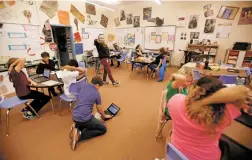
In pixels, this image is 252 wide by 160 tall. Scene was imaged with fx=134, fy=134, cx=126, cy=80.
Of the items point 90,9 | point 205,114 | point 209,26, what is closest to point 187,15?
point 209,26

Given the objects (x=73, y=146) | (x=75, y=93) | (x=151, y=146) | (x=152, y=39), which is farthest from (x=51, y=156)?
(x=152, y=39)

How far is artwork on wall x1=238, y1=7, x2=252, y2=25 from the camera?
5.05m

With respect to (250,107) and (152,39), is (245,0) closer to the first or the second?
(152,39)

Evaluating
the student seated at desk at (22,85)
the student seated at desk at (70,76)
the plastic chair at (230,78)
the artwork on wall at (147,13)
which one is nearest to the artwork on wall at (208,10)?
the artwork on wall at (147,13)

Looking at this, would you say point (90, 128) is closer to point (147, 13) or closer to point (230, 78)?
point (230, 78)

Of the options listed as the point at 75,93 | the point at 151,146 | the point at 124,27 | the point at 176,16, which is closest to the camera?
the point at 151,146

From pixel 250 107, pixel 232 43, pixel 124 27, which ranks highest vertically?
pixel 124 27

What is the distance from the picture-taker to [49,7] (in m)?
4.81

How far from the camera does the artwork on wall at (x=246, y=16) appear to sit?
16.6ft

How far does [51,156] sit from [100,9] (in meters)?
7.20

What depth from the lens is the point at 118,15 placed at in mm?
7719

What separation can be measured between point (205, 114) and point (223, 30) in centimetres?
636

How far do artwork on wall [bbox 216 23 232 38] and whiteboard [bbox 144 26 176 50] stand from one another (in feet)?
5.80

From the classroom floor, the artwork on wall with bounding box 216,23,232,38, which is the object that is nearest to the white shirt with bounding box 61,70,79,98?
the classroom floor
